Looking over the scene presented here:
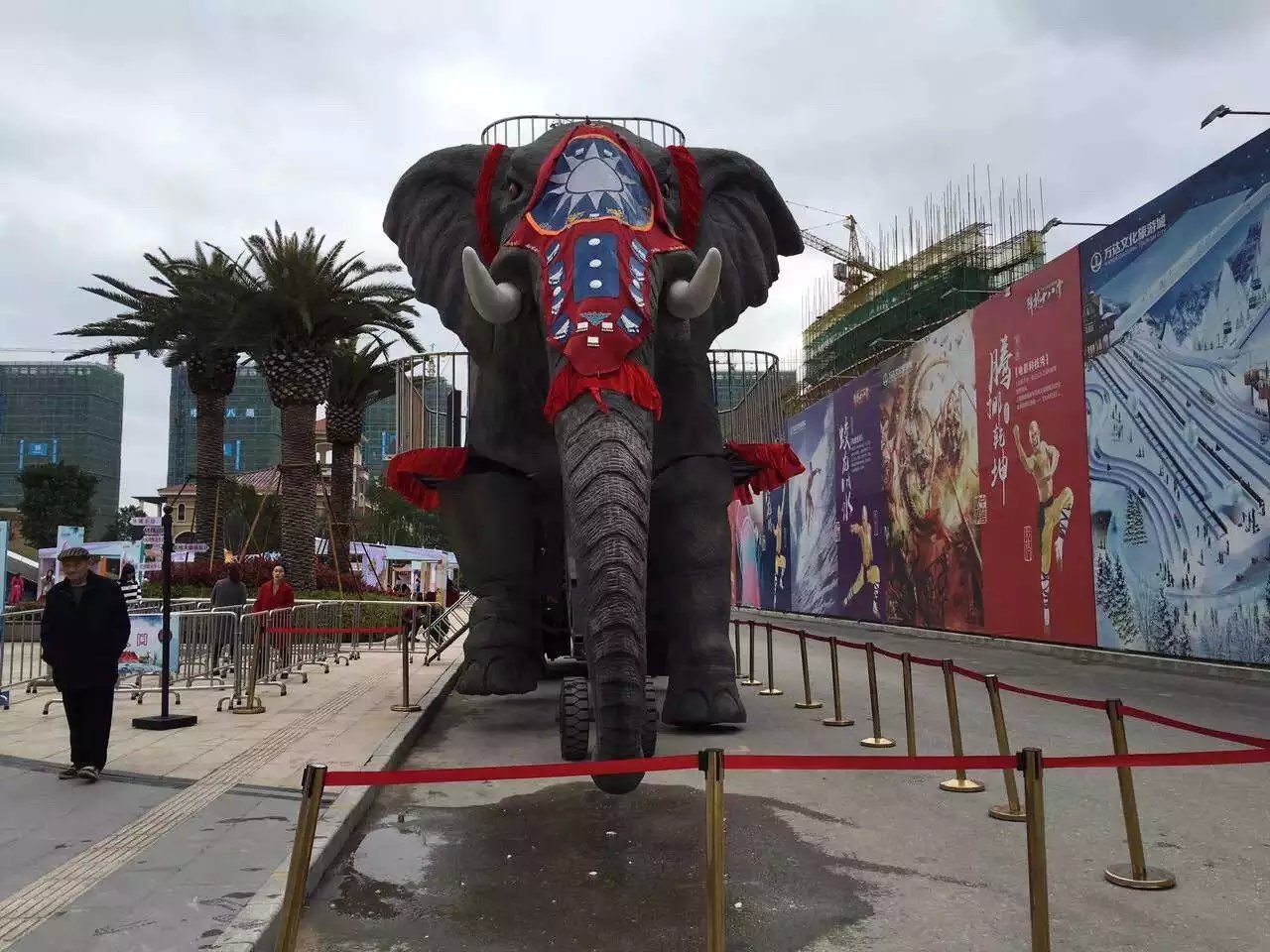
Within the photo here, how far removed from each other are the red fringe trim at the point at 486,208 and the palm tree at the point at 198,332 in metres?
14.5

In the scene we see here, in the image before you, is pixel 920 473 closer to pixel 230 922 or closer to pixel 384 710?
pixel 384 710

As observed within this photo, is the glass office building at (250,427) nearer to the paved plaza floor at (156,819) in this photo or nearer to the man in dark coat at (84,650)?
the paved plaza floor at (156,819)

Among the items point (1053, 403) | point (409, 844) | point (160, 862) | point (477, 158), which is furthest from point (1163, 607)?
point (160, 862)

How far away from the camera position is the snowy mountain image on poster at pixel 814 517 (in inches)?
1054

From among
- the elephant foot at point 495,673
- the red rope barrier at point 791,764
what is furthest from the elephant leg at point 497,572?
the red rope barrier at point 791,764

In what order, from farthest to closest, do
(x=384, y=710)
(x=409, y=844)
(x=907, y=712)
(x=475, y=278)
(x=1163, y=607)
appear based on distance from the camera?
(x=1163, y=607), (x=384, y=710), (x=907, y=712), (x=475, y=278), (x=409, y=844)

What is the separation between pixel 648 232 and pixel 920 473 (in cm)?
1578

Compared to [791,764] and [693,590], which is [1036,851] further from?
[693,590]

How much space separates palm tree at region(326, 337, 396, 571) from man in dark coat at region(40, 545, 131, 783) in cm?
1865

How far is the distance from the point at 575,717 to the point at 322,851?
2.03 m

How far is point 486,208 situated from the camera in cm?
800

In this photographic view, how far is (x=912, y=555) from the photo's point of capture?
2172cm

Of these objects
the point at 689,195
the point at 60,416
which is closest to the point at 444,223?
the point at 689,195

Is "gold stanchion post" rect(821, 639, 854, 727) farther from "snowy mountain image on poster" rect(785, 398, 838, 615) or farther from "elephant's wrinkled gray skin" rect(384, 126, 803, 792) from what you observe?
"snowy mountain image on poster" rect(785, 398, 838, 615)
